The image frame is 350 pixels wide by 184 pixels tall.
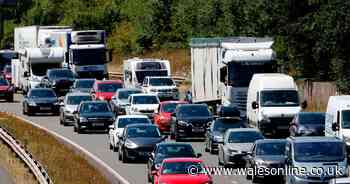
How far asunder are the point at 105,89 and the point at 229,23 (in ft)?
49.1

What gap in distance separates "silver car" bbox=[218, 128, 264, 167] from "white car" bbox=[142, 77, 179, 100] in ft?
81.9

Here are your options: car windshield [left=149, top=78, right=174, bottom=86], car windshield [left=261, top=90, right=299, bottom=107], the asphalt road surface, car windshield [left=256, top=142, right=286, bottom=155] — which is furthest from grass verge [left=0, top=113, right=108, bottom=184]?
car windshield [left=149, top=78, right=174, bottom=86]

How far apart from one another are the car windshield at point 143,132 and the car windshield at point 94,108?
1169cm

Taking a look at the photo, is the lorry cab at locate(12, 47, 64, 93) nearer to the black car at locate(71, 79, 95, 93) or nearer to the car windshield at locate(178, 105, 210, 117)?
the black car at locate(71, 79, 95, 93)

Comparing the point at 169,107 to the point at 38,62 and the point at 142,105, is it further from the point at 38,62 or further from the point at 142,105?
the point at 38,62

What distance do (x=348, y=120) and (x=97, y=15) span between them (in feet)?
272

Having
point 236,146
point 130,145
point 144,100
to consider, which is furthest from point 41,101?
point 236,146

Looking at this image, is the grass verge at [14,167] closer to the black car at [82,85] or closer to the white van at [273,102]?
the white van at [273,102]

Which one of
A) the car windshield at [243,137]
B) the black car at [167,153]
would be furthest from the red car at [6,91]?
the black car at [167,153]

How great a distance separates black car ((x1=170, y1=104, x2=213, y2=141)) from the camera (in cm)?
4741

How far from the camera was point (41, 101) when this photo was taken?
62719mm

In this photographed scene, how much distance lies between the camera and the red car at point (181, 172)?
29922 millimetres

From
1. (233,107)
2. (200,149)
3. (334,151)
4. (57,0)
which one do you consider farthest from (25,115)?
(57,0)

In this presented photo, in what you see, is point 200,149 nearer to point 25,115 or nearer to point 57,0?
point 25,115
